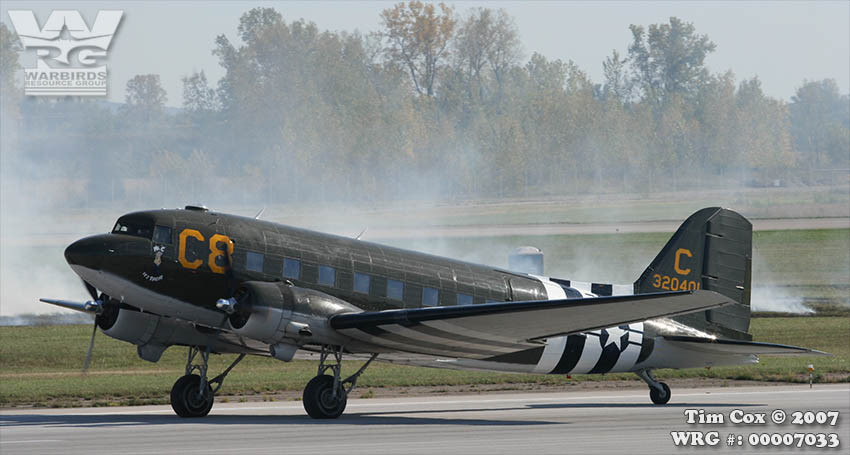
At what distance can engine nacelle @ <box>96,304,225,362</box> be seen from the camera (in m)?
23.5

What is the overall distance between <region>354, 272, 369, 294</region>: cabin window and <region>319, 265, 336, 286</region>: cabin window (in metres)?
0.55

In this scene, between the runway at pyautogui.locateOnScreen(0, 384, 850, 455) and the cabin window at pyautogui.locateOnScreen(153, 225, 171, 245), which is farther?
the cabin window at pyautogui.locateOnScreen(153, 225, 171, 245)

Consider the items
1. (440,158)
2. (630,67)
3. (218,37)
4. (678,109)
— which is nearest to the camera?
(218,37)

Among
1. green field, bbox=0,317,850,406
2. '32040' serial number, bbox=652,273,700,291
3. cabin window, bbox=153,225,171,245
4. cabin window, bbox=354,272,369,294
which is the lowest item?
green field, bbox=0,317,850,406

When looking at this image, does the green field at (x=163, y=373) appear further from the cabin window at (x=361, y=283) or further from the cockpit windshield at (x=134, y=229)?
the cabin window at (x=361, y=283)

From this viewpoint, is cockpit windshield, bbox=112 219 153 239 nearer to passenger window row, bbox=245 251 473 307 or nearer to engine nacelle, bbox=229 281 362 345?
passenger window row, bbox=245 251 473 307

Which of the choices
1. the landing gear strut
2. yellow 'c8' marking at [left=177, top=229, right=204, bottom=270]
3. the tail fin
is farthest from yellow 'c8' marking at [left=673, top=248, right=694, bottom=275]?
yellow 'c8' marking at [left=177, top=229, right=204, bottom=270]

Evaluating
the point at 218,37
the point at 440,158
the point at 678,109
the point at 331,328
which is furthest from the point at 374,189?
the point at 331,328

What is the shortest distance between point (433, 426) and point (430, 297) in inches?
135

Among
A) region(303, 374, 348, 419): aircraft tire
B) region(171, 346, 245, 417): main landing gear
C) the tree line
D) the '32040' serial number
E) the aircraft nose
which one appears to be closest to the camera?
the aircraft nose

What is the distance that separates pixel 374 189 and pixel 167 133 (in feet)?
43.4

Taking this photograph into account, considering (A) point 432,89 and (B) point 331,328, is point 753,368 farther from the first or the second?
(A) point 432,89

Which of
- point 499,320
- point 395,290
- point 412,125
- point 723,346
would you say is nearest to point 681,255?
point 723,346

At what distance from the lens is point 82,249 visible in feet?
71.4
